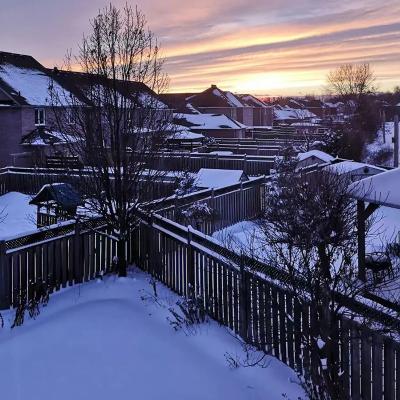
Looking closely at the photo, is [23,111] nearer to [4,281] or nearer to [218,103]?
[4,281]

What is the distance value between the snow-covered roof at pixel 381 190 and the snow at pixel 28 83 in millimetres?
30439

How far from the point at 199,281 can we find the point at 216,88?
7315cm

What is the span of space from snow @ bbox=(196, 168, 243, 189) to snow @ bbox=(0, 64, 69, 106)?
68.5 ft

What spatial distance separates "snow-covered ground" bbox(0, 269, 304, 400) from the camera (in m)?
5.79

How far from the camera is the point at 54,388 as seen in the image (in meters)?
5.98

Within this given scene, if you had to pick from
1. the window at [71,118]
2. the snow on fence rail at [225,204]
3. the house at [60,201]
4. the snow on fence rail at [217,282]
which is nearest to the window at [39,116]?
the snow on fence rail at [225,204]

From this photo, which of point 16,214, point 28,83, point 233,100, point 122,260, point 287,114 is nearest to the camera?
point 122,260

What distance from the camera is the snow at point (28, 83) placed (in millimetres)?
38253

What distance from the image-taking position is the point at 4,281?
27.1 feet

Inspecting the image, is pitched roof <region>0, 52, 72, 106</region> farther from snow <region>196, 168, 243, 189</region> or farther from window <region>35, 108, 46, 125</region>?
snow <region>196, 168, 243, 189</region>

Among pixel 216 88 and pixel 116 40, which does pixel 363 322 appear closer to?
pixel 116 40

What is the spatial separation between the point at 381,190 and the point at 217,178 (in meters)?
10.1

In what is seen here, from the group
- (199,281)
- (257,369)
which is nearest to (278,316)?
(257,369)

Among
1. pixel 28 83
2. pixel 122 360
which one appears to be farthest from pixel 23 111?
pixel 122 360
